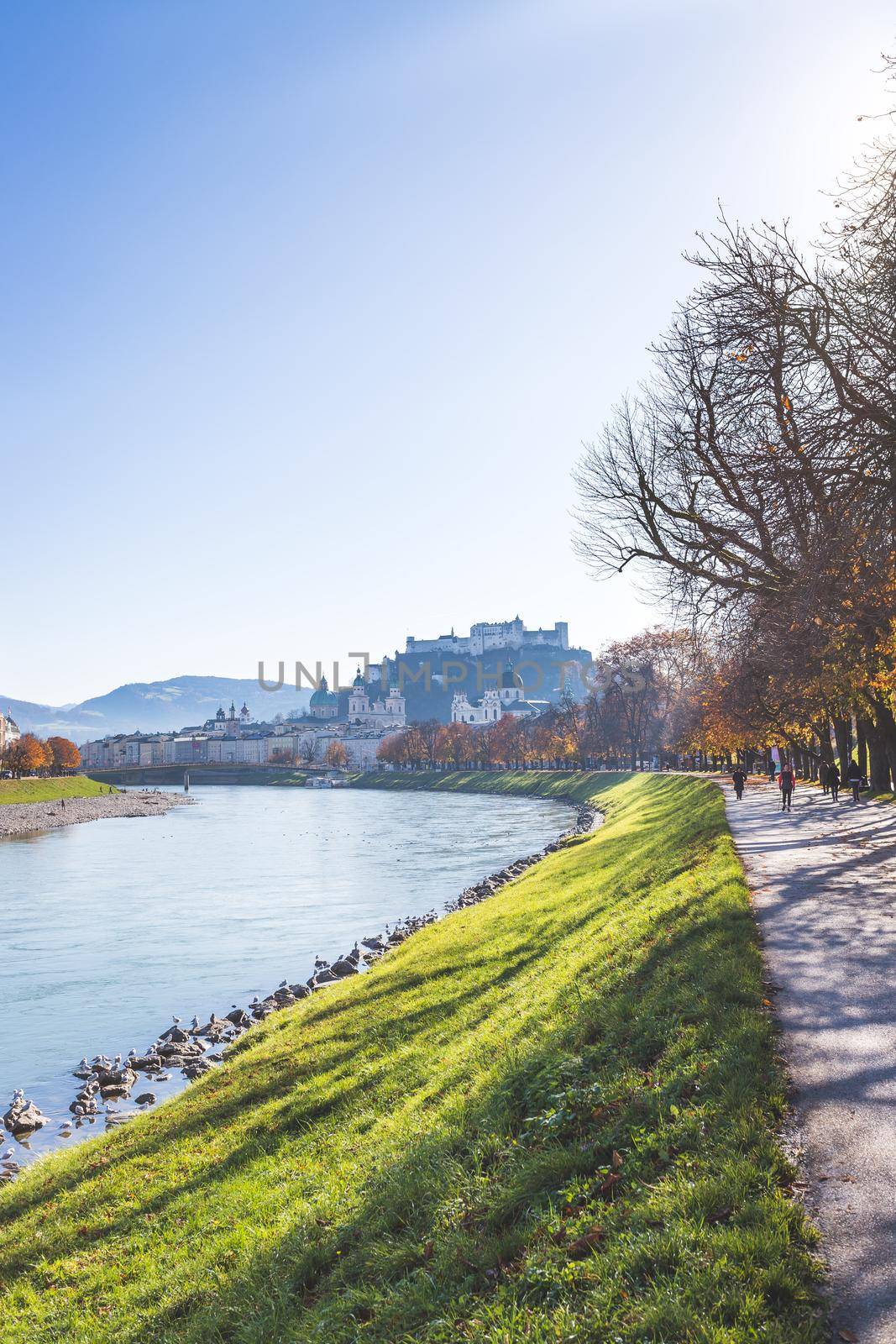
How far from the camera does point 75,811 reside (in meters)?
105

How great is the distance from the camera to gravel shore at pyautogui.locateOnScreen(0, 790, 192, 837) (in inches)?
3342

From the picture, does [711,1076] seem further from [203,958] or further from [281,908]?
[281,908]

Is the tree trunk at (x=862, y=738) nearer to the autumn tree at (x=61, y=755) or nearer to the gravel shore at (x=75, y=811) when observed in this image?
the gravel shore at (x=75, y=811)

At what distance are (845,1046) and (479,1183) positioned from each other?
3.27 m

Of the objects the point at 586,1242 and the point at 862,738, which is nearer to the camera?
the point at 586,1242

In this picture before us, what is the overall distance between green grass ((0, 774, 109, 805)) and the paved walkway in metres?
103

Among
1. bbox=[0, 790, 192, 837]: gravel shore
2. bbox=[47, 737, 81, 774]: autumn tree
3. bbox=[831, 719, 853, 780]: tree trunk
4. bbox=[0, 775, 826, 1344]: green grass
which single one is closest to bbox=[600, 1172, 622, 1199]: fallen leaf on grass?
bbox=[0, 775, 826, 1344]: green grass

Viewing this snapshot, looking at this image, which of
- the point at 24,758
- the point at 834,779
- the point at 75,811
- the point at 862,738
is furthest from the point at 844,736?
the point at 24,758

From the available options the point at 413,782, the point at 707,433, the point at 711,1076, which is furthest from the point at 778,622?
the point at 413,782

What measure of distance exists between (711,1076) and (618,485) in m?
14.6

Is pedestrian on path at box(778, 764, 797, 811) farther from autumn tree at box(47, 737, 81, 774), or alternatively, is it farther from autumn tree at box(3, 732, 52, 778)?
autumn tree at box(47, 737, 81, 774)

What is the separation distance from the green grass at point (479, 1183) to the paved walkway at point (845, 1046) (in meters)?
0.23

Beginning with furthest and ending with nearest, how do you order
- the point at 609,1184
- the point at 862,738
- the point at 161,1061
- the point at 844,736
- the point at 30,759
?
the point at 30,759
the point at 844,736
the point at 862,738
the point at 161,1061
the point at 609,1184

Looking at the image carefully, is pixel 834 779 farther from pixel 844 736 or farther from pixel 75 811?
pixel 75 811
